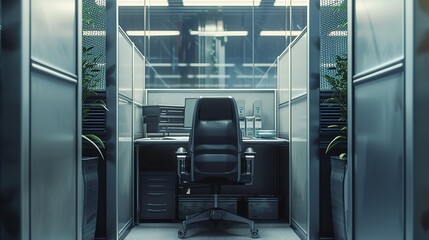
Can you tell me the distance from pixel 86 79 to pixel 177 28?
4800 millimetres

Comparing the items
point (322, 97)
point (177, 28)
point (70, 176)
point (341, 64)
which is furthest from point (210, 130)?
point (177, 28)

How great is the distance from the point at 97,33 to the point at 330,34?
1518 mm

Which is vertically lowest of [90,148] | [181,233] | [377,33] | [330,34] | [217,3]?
[181,233]

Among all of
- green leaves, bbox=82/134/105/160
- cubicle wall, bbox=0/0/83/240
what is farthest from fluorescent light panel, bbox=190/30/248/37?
cubicle wall, bbox=0/0/83/240

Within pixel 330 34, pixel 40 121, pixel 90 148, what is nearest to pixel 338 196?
pixel 330 34

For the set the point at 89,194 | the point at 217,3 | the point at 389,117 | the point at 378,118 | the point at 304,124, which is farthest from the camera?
the point at 217,3

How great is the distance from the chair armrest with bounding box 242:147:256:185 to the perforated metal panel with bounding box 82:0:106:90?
3.44 ft

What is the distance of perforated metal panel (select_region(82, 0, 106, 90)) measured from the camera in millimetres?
2697

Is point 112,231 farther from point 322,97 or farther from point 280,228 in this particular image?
point 322,97

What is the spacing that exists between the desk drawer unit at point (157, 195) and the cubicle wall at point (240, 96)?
697mm

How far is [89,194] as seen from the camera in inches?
92.3

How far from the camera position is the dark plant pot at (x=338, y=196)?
7.60 feet

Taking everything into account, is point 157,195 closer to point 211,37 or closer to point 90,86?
point 90,86
